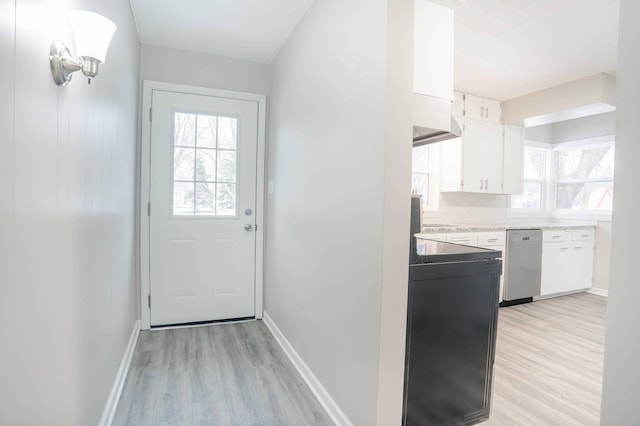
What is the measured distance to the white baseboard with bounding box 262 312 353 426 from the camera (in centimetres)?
176

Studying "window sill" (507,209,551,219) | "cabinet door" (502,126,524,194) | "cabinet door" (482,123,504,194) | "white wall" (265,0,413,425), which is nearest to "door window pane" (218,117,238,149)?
"white wall" (265,0,413,425)

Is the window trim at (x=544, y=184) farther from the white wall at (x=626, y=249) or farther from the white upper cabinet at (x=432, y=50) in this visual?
the white wall at (x=626, y=249)

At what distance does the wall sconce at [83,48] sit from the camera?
37.5 inches

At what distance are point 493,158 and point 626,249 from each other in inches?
147

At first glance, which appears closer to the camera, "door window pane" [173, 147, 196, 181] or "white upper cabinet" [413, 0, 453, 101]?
"white upper cabinet" [413, 0, 453, 101]

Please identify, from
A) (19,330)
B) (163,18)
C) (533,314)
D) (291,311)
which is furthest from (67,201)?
(533,314)

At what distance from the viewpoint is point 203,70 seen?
121 inches

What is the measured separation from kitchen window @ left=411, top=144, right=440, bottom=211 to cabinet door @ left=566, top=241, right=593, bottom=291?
2.00 m

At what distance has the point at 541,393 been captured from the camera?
6.86 ft

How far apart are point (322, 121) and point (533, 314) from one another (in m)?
3.26

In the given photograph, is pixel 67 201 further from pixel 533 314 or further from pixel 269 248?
pixel 533 314

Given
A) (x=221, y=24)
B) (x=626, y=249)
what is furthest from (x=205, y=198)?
(x=626, y=249)

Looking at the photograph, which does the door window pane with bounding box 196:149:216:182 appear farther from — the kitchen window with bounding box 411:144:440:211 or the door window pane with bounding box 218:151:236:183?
the kitchen window with bounding box 411:144:440:211

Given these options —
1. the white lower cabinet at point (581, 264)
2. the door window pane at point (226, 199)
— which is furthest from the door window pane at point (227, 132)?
the white lower cabinet at point (581, 264)
